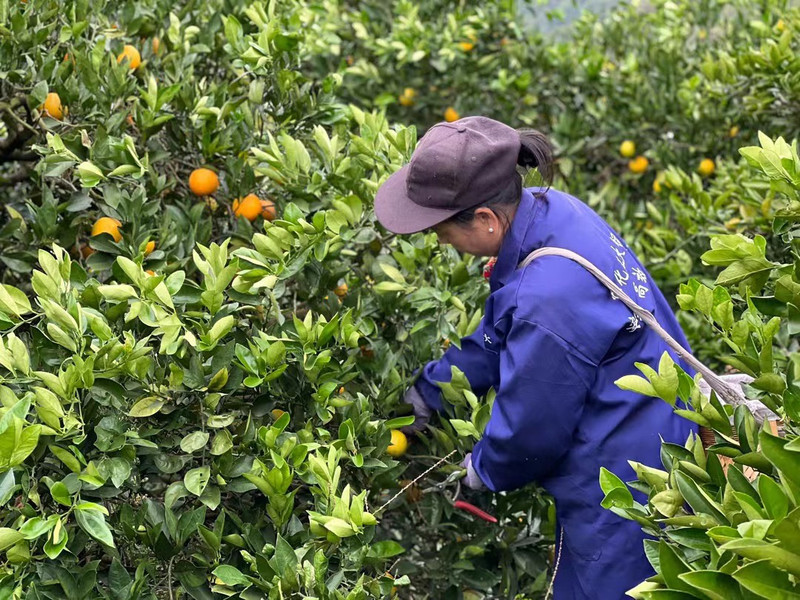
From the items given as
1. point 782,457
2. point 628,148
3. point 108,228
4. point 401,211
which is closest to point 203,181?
point 108,228

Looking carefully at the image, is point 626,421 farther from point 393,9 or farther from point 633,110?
point 393,9

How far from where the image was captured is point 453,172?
1.84 metres

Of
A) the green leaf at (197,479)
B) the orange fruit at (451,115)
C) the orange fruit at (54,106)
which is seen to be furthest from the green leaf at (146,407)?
the orange fruit at (451,115)

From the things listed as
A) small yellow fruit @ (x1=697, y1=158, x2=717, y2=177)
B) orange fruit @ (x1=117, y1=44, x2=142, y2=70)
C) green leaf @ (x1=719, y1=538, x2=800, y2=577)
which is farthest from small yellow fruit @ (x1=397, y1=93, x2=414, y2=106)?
green leaf @ (x1=719, y1=538, x2=800, y2=577)

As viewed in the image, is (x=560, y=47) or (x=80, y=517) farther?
(x=560, y=47)

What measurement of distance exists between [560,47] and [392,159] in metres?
2.05

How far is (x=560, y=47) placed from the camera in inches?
158

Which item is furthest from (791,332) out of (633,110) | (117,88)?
(633,110)

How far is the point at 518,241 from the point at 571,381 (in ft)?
1.05

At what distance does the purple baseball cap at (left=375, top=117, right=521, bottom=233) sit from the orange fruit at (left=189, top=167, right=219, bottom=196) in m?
0.55

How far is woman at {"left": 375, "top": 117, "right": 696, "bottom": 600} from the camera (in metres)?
1.80

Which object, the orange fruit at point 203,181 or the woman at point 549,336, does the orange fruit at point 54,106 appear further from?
the woman at point 549,336

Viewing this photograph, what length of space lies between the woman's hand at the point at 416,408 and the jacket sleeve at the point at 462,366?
0.01 metres

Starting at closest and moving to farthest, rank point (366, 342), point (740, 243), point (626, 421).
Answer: point (740, 243), point (626, 421), point (366, 342)
